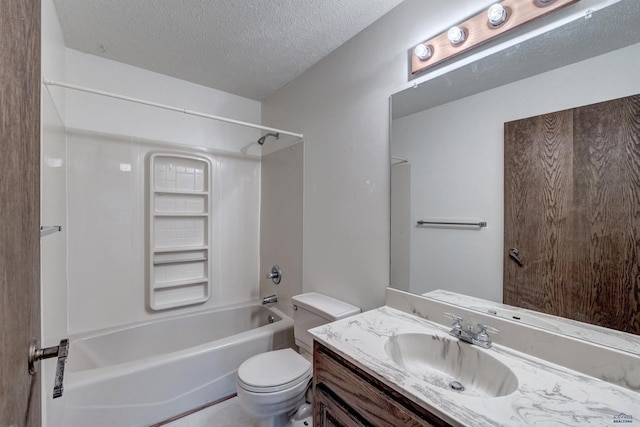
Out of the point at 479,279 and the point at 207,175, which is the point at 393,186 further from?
the point at 207,175

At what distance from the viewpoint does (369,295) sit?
1658 mm

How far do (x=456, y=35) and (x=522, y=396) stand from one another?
1392 millimetres

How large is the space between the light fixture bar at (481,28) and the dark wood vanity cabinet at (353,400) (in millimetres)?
1411

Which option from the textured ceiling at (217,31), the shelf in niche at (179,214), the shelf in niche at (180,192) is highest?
the textured ceiling at (217,31)

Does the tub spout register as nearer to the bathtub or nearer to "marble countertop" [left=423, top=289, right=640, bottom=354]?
the bathtub

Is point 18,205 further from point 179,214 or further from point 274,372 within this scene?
point 179,214

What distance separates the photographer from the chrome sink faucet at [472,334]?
1.07m

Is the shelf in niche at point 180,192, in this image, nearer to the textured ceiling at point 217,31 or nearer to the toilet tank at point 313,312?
the textured ceiling at point 217,31

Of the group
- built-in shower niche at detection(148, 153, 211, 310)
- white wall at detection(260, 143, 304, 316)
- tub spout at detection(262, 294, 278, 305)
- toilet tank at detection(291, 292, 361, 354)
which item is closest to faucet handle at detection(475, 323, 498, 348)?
toilet tank at detection(291, 292, 361, 354)

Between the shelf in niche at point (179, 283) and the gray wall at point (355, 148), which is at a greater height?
the gray wall at point (355, 148)

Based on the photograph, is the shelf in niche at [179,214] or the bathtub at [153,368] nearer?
the bathtub at [153,368]

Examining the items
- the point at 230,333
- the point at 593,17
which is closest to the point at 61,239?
the point at 230,333

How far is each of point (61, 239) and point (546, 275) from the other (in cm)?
259

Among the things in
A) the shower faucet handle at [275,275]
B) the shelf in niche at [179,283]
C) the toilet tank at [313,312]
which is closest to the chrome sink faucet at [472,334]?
the toilet tank at [313,312]
